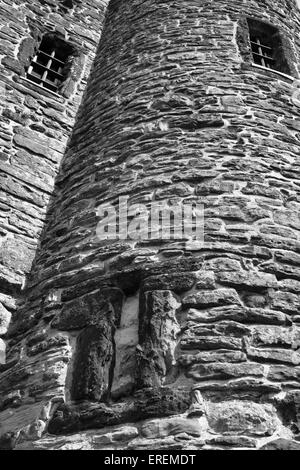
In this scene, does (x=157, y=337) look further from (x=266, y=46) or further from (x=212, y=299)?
(x=266, y=46)

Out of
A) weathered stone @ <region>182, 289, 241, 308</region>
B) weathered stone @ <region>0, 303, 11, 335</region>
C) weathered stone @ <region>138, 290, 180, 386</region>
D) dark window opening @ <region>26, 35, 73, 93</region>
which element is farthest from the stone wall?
weathered stone @ <region>182, 289, 241, 308</region>

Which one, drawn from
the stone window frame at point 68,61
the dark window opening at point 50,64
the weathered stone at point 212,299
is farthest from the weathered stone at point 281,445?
the dark window opening at point 50,64

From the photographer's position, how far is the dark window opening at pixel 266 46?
17.9ft

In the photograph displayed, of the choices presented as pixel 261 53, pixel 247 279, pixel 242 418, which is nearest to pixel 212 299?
pixel 247 279

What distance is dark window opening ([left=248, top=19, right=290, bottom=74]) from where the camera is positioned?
214 inches

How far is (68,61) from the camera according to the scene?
20.9 feet

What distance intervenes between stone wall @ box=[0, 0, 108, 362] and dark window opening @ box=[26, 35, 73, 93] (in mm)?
112

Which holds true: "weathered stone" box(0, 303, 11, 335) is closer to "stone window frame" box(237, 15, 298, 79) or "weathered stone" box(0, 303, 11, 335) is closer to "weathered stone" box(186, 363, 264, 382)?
"weathered stone" box(186, 363, 264, 382)

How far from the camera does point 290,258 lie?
298cm

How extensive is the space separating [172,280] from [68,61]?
448 cm

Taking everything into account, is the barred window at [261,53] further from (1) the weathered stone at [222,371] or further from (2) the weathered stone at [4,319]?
(1) the weathered stone at [222,371]
